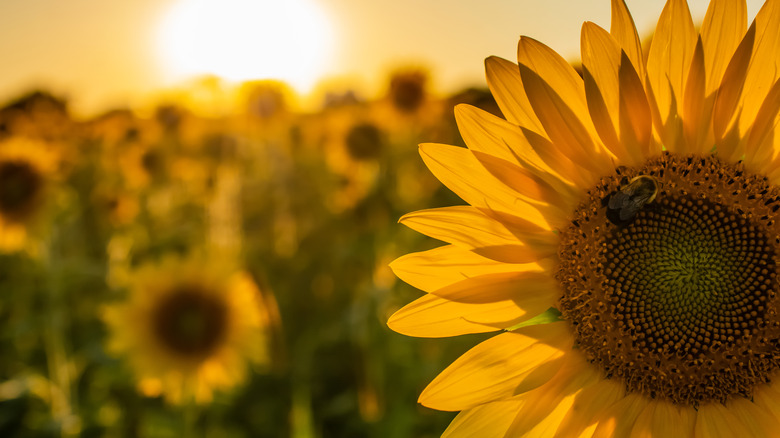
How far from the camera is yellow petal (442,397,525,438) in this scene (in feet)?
4.68

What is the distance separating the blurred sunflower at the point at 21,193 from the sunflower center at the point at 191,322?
1.30 metres

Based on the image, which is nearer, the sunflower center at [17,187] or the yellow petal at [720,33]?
the yellow petal at [720,33]

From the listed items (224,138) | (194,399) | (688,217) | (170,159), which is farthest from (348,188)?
(688,217)

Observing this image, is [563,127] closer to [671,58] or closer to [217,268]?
[671,58]

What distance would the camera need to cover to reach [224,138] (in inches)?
254

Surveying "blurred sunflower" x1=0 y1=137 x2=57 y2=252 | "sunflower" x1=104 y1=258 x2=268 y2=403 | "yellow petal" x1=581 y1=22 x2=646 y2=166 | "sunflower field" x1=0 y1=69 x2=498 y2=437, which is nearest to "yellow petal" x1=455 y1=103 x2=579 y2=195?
"yellow petal" x1=581 y1=22 x2=646 y2=166

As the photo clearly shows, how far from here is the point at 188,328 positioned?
384 centimetres

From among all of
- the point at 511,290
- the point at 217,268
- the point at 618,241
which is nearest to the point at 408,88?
the point at 217,268

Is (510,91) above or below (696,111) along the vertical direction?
above

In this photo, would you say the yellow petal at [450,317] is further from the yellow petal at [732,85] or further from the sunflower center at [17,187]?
the sunflower center at [17,187]

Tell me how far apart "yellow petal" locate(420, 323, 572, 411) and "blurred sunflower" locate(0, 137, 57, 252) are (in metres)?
3.93

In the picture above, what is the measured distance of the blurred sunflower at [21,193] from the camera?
4.35m

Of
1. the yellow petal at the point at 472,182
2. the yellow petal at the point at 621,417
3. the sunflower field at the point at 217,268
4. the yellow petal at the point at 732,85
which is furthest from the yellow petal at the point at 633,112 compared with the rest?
the sunflower field at the point at 217,268

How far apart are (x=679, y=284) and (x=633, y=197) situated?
29 centimetres
